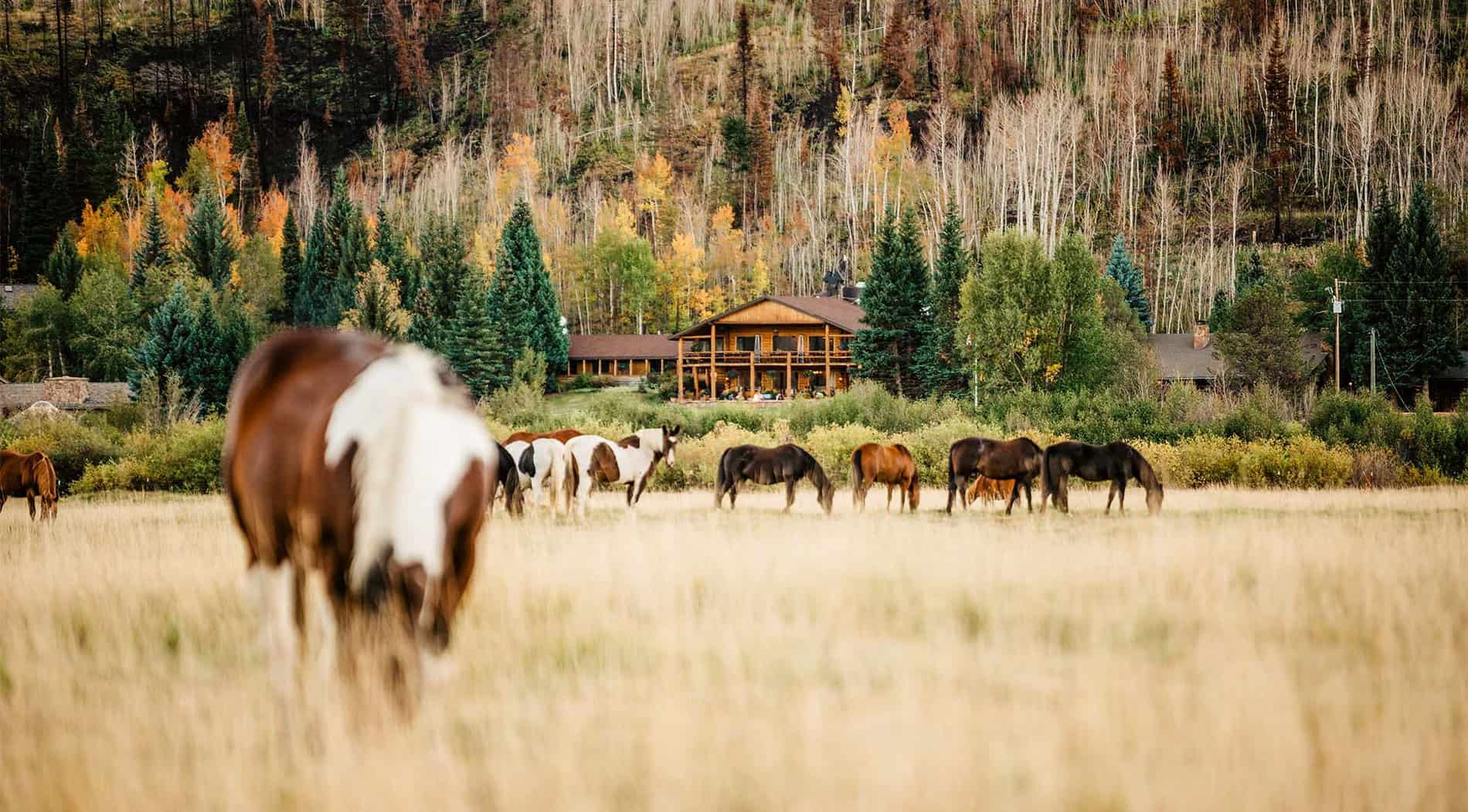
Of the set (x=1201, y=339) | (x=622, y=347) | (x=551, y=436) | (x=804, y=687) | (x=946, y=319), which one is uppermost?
(x=946, y=319)

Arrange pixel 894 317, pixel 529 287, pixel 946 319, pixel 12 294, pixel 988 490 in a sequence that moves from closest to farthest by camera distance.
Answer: pixel 988 490 → pixel 946 319 → pixel 894 317 → pixel 529 287 → pixel 12 294

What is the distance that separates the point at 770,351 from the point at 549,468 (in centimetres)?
A: 4854

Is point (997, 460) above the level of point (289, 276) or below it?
below

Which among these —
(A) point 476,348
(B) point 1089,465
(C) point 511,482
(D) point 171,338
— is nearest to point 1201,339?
(A) point 476,348

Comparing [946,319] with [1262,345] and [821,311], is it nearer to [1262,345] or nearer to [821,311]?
[1262,345]

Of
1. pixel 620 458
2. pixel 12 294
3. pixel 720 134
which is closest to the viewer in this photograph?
pixel 620 458

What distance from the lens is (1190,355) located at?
63.3 metres

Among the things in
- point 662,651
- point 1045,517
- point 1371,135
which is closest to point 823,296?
point 1371,135

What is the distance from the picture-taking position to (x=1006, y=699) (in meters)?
6.01

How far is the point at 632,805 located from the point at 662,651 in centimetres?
282

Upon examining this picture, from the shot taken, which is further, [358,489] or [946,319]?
[946,319]

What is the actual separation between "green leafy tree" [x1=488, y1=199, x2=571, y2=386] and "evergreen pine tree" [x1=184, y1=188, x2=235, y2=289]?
2566 centimetres

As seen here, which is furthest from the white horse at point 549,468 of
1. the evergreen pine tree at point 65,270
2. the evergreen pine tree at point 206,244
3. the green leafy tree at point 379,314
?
the evergreen pine tree at point 65,270

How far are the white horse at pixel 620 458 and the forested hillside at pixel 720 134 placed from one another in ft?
145
